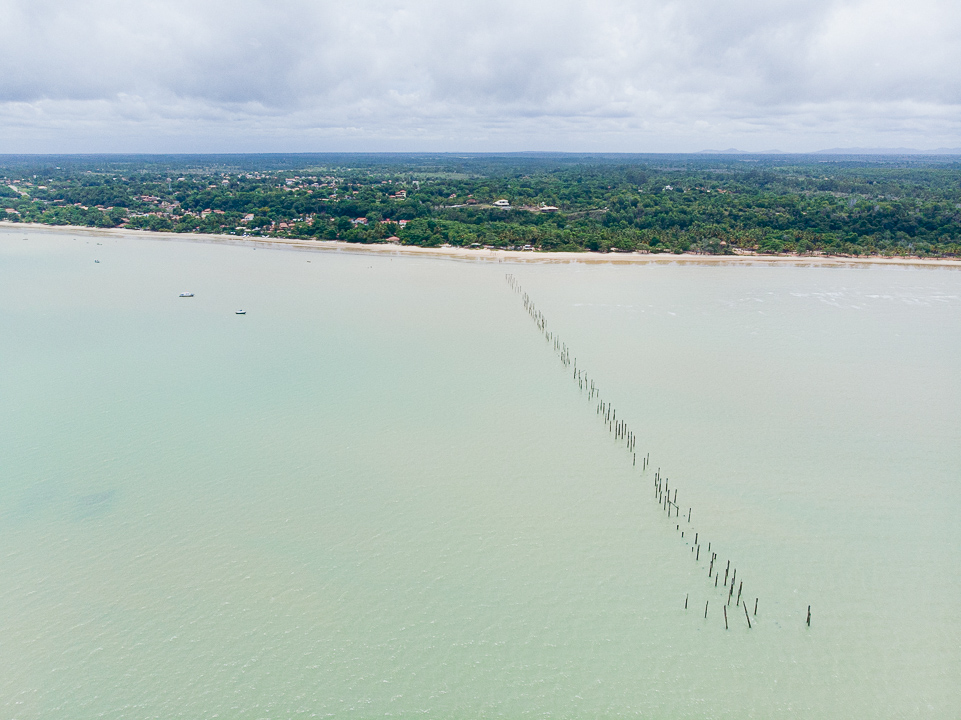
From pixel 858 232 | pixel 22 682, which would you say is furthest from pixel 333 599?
pixel 858 232

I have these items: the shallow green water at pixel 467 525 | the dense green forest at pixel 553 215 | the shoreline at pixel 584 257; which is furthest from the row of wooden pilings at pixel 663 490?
the dense green forest at pixel 553 215

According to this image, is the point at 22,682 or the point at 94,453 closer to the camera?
the point at 22,682

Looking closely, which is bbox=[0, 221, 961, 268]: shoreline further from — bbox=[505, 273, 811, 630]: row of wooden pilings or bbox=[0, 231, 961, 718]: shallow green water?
bbox=[505, 273, 811, 630]: row of wooden pilings

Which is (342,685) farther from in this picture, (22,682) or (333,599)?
(22,682)

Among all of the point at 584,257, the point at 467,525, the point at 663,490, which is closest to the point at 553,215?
the point at 584,257

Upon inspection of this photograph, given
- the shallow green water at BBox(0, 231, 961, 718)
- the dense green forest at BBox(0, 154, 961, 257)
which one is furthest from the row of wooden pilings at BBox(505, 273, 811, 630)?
the dense green forest at BBox(0, 154, 961, 257)

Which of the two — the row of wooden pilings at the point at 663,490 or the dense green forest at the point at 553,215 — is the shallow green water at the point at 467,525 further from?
the dense green forest at the point at 553,215
